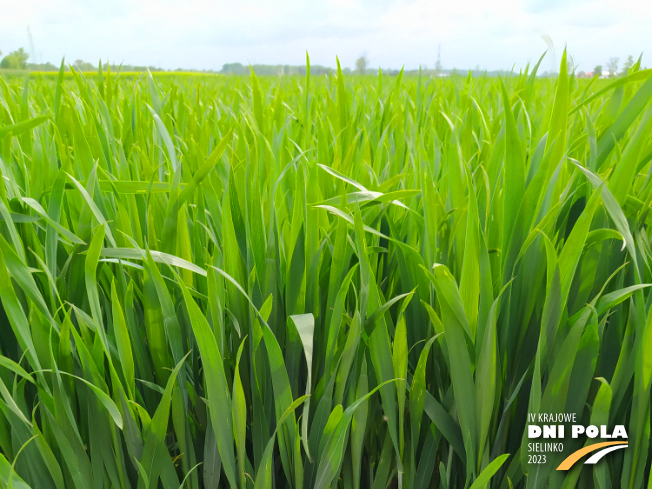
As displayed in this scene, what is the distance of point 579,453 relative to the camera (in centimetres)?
37

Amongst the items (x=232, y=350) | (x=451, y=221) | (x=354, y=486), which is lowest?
(x=354, y=486)

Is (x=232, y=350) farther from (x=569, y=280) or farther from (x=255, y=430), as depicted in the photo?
(x=569, y=280)

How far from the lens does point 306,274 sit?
404 millimetres

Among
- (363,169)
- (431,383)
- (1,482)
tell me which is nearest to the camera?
(1,482)

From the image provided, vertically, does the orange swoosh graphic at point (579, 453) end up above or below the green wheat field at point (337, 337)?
below

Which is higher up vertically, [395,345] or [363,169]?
[363,169]

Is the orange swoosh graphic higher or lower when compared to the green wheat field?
lower

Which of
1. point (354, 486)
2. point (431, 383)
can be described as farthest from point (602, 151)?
point (354, 486)

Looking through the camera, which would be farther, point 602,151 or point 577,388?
point 602,151

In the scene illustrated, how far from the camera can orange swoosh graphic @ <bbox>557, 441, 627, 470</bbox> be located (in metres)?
0.37

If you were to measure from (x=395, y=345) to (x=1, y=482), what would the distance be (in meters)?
0.34

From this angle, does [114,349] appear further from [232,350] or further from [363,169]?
[363,169]

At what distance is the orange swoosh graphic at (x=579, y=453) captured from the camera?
0.37 metres

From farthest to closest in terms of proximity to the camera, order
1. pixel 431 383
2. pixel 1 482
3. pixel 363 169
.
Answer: pixel 363 169, pixel 431 383, pixel 1 482
